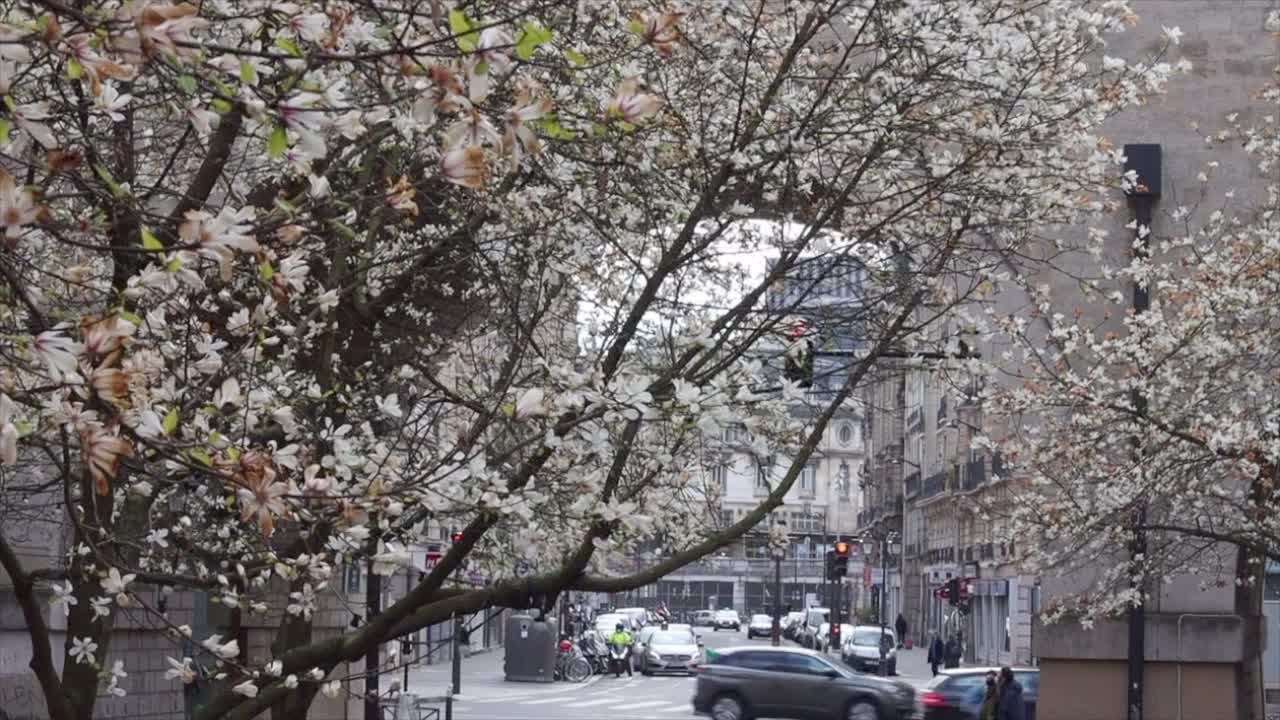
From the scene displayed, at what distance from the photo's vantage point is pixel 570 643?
54.0 metres

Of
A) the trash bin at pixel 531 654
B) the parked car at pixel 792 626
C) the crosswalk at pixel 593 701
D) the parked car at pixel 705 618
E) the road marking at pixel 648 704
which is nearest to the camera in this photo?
the crosswalk at pixel 593 701

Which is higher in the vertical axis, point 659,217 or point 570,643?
point 659,217

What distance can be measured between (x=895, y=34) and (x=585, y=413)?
316cm

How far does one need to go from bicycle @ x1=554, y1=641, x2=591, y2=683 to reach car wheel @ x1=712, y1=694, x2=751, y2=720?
18.5 meters

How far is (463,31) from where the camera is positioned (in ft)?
14.6

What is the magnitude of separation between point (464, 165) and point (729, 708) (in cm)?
2980

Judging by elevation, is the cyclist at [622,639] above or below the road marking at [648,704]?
above

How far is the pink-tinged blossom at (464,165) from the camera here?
15.9ft

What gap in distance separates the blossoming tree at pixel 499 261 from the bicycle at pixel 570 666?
38245 millimetres

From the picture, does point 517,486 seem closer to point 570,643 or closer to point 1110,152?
point 1110,152

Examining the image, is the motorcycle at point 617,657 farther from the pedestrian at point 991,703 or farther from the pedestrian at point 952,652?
the pedestrian at point 991,703

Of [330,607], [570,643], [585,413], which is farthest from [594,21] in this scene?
[570,643]

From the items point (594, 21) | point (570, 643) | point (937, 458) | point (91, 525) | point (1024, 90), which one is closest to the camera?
Answer: point (91, 525)

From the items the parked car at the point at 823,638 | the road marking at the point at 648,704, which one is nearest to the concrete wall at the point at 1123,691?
the road marking at the point at 648,704
